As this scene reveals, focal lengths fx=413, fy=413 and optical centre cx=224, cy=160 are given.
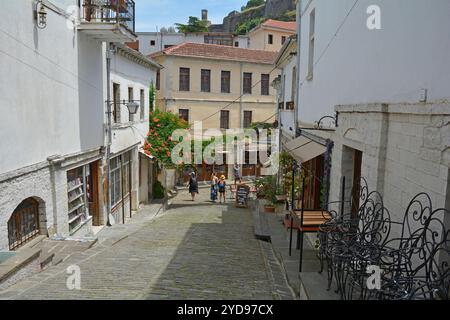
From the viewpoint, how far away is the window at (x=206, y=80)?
31292mm

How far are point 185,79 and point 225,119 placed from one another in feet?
14.6

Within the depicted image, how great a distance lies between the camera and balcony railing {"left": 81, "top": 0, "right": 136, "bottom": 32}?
11148 millimetres

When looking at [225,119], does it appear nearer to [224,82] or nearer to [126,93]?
[224,82]

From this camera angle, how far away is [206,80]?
3142 cm

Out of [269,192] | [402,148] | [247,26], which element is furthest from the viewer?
[247,26]

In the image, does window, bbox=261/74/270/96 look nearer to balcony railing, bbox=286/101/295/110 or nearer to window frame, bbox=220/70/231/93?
window frame, bbox=220/70/231/93

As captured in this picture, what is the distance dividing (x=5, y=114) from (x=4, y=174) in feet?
3.45

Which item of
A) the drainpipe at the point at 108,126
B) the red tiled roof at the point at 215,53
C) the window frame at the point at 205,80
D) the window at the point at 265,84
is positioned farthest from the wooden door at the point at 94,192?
the window at the point at 265,84

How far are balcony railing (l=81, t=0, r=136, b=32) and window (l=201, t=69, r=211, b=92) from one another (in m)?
19.1

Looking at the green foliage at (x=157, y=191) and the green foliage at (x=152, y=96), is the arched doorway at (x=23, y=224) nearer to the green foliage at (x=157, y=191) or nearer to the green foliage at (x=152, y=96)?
the green foliage at (x=157, y=191)

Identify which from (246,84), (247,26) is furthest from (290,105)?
(247,26)

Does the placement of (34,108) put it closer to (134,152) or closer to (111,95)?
(111,95)

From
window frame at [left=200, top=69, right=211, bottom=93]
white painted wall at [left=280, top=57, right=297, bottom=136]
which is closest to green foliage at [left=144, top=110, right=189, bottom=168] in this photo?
white painted wall at [left=280, top=57, right=297, bottom=136]
